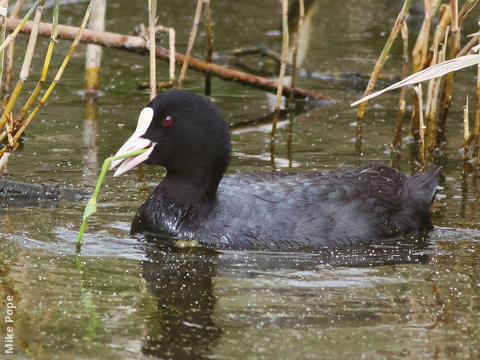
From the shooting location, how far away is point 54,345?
363 cm

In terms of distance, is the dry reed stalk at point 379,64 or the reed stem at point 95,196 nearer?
the reed stem at point 95,196

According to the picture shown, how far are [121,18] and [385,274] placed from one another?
7.52 meters

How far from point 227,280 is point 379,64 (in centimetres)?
229

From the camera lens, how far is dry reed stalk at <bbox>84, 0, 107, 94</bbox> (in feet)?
26.0

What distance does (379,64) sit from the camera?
6270 millimetres

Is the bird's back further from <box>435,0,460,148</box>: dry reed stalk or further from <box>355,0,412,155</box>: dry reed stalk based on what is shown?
<box>435,0,460,148</box>: dry reed stalk

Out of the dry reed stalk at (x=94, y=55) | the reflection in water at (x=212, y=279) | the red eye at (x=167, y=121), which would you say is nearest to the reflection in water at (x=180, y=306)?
the reflection in water at (x=212, y=279)

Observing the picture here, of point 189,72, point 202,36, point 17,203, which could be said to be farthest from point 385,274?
point 202,36

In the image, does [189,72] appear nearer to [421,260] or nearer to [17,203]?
[17,203]

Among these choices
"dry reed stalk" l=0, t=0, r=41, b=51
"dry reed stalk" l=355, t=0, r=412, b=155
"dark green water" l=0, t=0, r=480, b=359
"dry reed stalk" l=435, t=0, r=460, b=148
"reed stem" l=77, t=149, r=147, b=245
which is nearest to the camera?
"dark green water" l=0, t=0, r=480, b=359

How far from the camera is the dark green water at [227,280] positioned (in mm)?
3711
